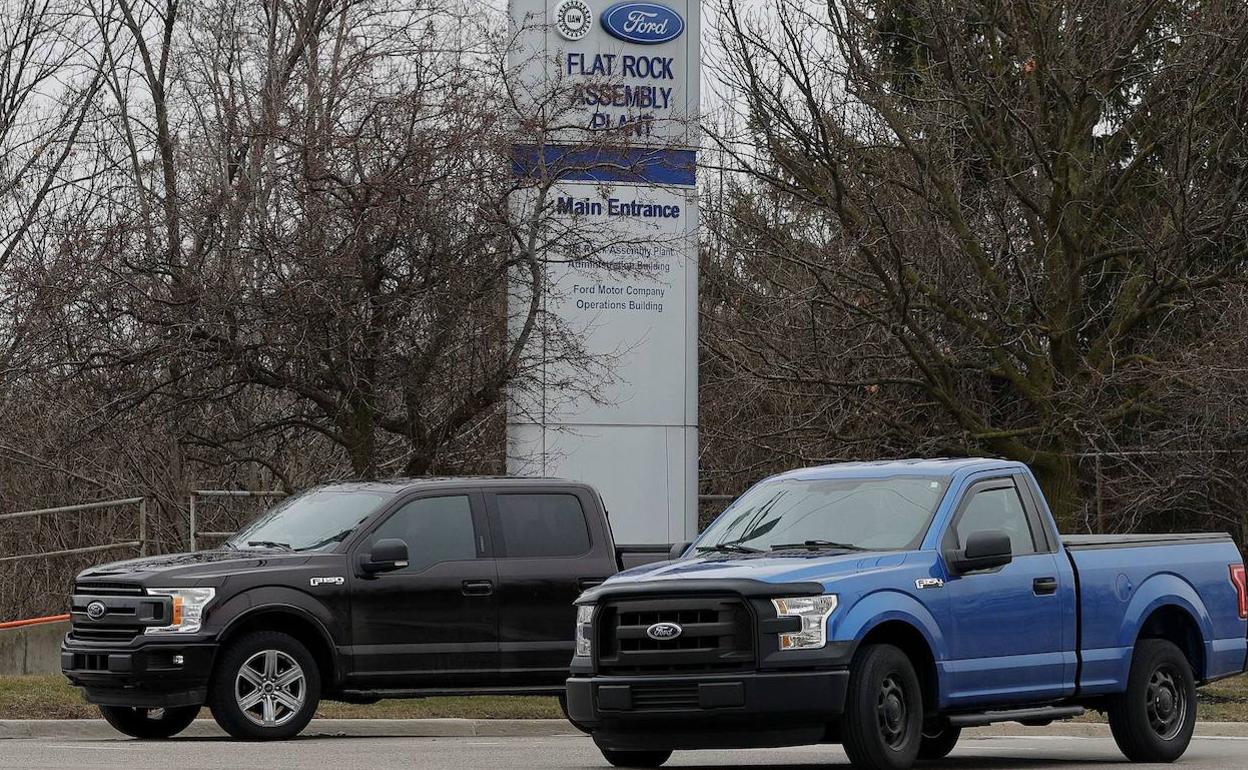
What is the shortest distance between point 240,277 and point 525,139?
3.09 metres

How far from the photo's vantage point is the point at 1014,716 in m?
12.1

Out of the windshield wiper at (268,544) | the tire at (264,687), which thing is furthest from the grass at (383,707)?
the tire at (264,687)

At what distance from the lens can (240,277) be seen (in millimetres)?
18297

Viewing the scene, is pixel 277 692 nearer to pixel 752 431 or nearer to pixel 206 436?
pixel 206 436

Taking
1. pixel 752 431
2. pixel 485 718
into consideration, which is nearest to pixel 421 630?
pixel 485 718

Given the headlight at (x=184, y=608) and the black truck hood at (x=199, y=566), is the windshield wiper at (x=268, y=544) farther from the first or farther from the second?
the headlight at (x=184, y=608)

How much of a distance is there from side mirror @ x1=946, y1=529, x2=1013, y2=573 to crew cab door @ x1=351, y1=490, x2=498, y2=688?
189 inches

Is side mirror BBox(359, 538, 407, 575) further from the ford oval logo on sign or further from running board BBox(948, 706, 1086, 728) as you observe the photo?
the ford oval logo on sign

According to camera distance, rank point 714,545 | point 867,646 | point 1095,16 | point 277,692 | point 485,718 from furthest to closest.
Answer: point 1095,16
point 485,718
point 277,692
point 714,545
point 867,646

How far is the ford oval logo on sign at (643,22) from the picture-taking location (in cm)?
2170

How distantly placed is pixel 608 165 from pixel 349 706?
5.89 m

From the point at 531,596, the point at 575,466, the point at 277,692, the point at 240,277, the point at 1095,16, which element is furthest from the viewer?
the point at 1095,16

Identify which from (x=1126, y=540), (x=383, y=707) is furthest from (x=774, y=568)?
(x=383, y=707)

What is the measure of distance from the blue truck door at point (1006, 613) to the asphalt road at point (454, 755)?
82 centimetres
